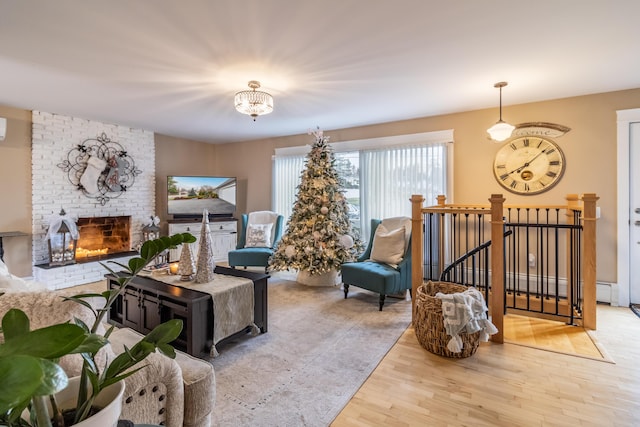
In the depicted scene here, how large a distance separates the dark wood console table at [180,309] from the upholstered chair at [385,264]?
126 cm

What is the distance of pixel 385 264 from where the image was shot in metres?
3.82

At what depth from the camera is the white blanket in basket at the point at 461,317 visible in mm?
2342

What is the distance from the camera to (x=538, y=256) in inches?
152

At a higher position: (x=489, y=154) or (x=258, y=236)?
(x=489, y=154)

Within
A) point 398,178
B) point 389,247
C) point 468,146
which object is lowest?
point 389,247

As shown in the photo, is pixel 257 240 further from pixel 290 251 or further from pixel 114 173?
pixel 114 173

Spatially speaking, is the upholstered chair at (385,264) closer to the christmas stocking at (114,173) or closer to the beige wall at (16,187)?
the christmas stocking at (114,173)

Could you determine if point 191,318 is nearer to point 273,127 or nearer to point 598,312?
point 273,127

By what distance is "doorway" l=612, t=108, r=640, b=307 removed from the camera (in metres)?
3.44

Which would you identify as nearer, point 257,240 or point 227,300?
point 227,300

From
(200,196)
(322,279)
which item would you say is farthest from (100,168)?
(322,279)

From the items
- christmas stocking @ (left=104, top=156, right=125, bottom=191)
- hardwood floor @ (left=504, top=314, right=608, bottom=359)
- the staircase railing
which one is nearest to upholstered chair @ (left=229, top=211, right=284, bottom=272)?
christmas stocking @ (left=104, top=156, right=125, bottom=191)

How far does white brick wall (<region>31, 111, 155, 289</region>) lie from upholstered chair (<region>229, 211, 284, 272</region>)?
207 centimetres

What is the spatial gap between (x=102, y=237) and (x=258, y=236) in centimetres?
259
